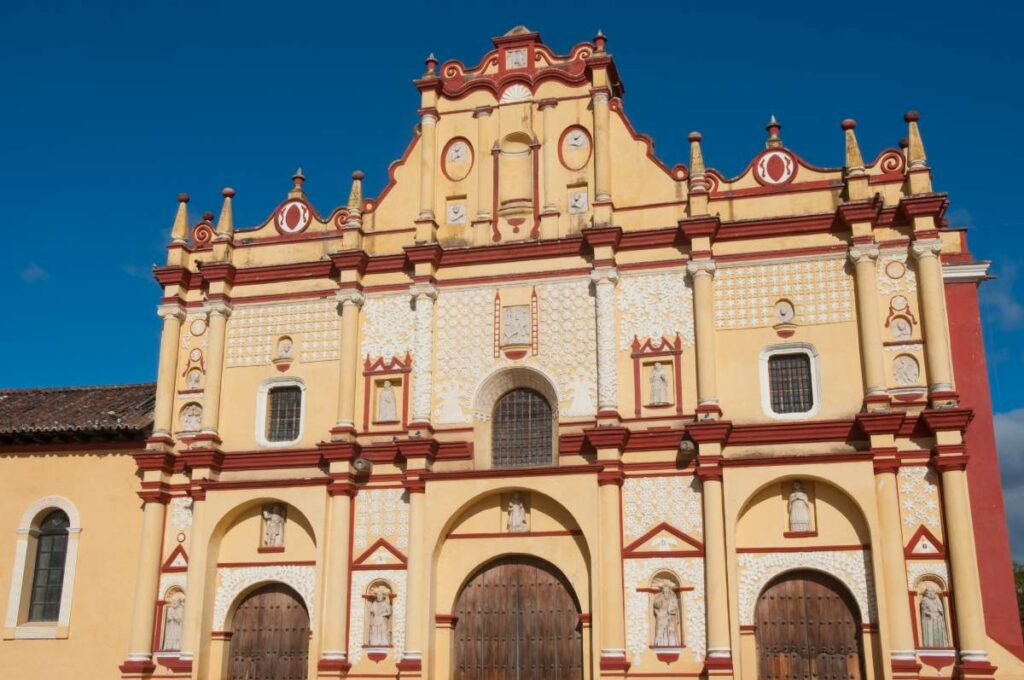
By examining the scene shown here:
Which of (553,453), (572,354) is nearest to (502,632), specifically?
(553,453)

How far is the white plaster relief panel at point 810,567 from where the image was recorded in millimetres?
20625

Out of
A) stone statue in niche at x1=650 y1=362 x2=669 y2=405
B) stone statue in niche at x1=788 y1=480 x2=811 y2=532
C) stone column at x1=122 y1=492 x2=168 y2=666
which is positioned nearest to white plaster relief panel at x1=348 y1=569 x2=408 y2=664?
stone column at x1=122 y1=492 x2=168 y2=666

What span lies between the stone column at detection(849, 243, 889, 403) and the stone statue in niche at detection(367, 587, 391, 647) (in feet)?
33.8

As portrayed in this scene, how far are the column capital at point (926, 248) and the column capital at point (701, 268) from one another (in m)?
3.95

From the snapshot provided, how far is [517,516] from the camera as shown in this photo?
22906 millimetres

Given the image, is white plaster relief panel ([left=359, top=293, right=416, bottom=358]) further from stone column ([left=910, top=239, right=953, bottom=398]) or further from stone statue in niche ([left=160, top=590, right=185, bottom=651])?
stone column ([left=910, top=239, right=953, bottom=398])

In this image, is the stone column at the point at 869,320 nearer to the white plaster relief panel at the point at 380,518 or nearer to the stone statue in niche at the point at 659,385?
the stone statue in niche at the point at 659,385

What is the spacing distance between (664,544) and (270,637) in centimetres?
844

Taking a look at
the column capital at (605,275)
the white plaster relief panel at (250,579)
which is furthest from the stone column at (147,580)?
the column capital at (605,275)

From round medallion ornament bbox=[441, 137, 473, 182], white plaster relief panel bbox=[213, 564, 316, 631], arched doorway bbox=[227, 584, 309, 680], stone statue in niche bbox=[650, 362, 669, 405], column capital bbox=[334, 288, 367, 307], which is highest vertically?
round medallion ornament bbox=[441, 137, 473, 182]

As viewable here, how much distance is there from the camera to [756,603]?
Answer: 21.2m

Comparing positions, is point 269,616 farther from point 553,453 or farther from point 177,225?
point 177,225

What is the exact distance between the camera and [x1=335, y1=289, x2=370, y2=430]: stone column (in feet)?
78.7

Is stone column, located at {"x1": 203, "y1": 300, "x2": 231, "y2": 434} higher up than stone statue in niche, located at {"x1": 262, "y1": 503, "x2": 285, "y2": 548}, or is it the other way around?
stone column, located at {"x1": 203, "y1": 300, "x2": 231, "y2": 434}
